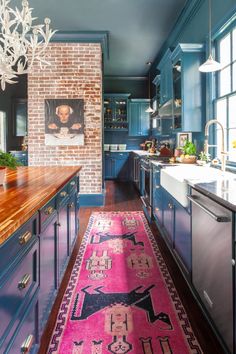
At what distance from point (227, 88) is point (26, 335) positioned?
3.16 meters

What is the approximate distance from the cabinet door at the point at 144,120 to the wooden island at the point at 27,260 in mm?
7677

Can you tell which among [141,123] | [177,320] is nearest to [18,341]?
[177,320]

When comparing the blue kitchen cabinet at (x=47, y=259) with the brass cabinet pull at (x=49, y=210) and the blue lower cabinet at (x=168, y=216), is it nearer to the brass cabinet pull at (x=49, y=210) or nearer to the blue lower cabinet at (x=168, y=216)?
the brass cabinet pull at (x=49, y=210)

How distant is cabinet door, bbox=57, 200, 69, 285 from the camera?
222 cm

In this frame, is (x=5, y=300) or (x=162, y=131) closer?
(x=5, y=300)

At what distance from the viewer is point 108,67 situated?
847 centimetres

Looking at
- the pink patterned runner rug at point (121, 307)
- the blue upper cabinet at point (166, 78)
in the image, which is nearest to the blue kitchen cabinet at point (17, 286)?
the pink patterned runner rug at point (121, 307)

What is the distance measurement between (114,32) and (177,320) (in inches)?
203

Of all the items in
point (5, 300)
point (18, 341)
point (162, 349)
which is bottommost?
point (162, 349)

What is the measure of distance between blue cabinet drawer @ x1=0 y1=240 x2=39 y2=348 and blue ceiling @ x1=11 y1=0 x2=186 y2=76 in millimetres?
4151

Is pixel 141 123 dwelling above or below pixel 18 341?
above

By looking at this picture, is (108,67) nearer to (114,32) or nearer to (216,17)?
(114,32)

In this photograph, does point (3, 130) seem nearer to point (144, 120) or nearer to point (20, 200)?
point (144, 120)

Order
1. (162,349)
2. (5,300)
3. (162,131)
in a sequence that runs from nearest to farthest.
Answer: (5,300) → (162,349) → (162,131)
